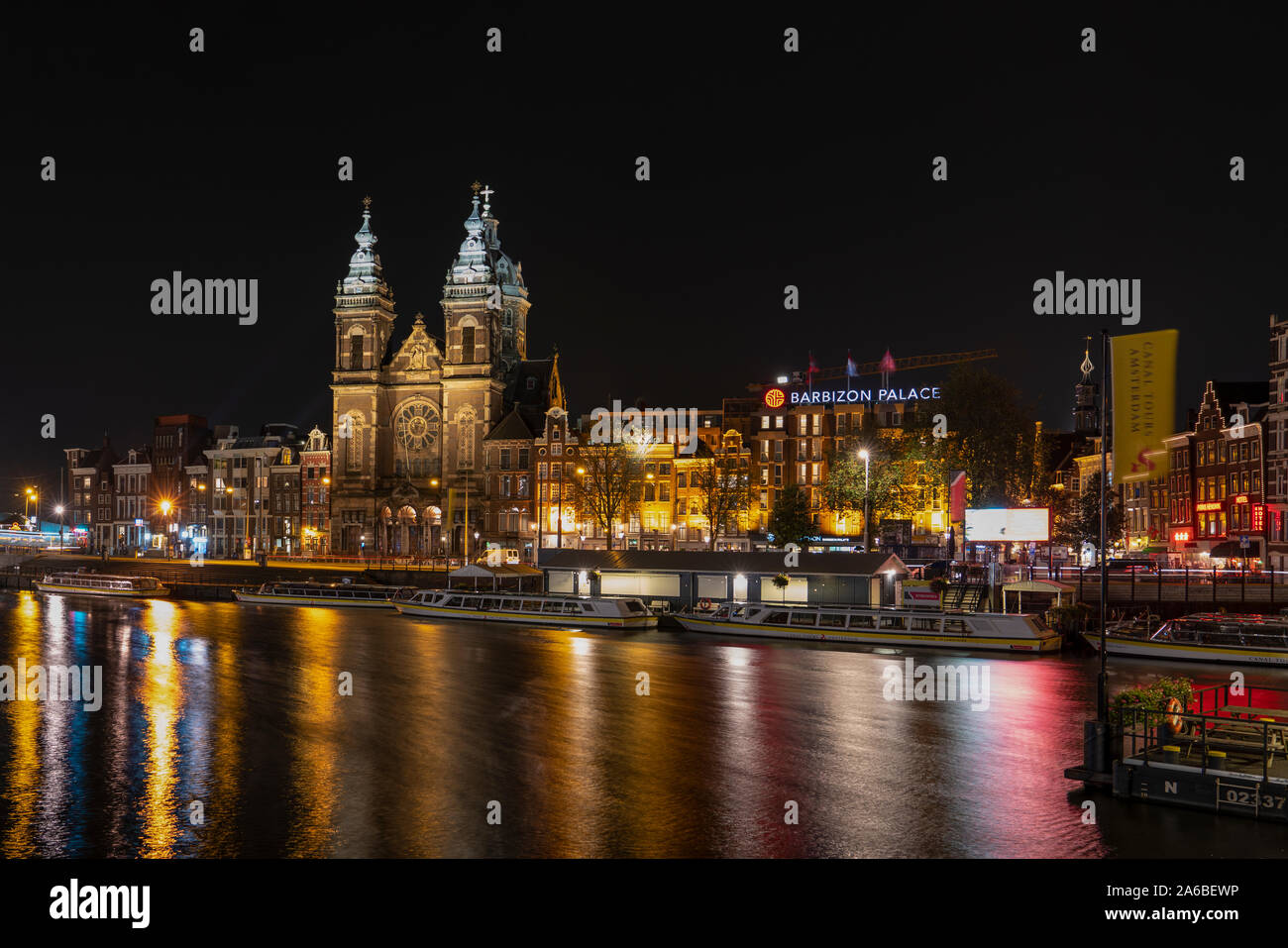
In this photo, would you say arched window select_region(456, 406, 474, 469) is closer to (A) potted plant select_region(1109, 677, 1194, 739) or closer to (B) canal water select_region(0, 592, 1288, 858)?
(B) canal water select_region(0, 592, 1288, 858)

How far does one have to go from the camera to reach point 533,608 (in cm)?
7031

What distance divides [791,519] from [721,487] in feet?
29.4

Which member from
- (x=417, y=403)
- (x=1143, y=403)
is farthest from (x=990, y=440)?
(x=417, y=403)

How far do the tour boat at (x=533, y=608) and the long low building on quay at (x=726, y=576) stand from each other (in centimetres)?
270

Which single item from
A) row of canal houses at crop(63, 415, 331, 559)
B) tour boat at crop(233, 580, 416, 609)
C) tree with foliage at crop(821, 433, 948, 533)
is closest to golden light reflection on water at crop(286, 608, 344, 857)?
tour boat at crop(233, 580, 416, 609)

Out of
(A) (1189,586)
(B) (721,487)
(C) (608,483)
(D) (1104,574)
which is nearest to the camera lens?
(D) (1104,574)

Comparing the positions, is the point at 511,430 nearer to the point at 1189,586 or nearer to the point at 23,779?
the point at 1189,586

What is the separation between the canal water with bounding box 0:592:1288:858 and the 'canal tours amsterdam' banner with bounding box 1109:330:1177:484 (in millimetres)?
9398

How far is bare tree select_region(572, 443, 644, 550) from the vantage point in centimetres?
10800

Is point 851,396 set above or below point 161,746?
above

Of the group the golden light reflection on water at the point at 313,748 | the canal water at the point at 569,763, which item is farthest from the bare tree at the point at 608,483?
the canal water at the point at 569,763

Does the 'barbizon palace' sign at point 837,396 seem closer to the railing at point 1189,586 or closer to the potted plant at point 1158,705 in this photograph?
the railing at point 1189,586

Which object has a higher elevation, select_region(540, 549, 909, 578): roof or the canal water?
select_region(540, 549, 909, 578): roof
